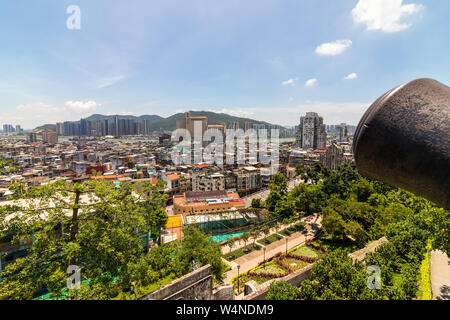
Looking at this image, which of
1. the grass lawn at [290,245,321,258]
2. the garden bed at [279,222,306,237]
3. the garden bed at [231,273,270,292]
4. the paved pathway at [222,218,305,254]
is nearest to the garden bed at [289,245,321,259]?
the grass lawn at [290,245,321,258]

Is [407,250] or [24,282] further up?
[24,282]

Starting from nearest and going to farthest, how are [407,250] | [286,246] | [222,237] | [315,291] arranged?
[315,291] → [407,250] → [286,246] → [222,237]

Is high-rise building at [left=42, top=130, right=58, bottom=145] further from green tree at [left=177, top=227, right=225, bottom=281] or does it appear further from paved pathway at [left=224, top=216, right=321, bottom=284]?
green tree at [left=177, top=227, right=225, bottom=281]

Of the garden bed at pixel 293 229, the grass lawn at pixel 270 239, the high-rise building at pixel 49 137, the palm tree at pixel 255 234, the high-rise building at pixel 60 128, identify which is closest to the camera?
the grass lawn at pixel 270 239

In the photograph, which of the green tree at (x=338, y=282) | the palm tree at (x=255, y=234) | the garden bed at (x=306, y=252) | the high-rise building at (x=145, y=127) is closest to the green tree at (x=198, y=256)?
the green tree at (x=338, y=282)

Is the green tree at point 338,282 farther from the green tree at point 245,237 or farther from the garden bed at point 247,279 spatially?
the green tree at point 245,237
